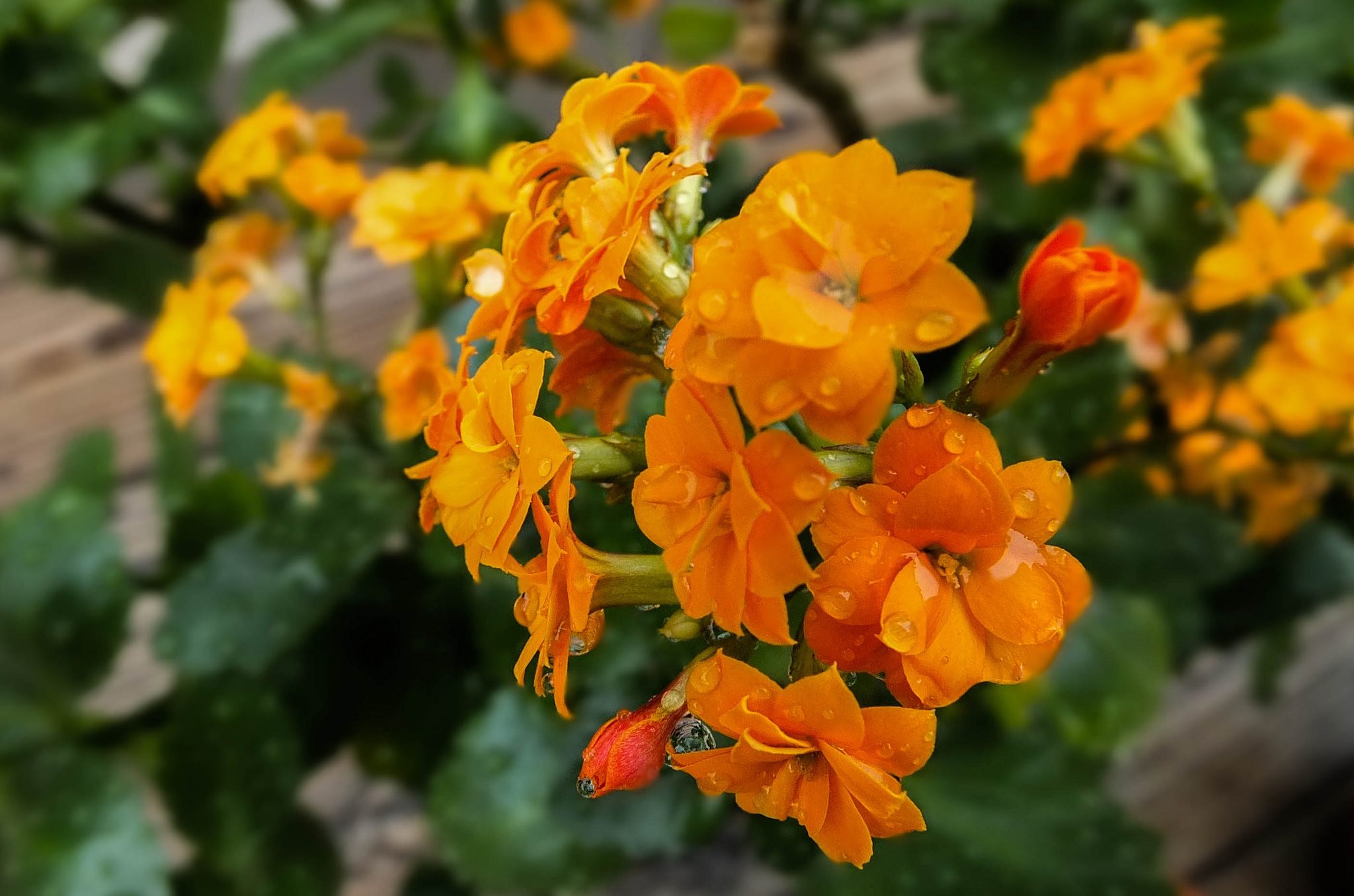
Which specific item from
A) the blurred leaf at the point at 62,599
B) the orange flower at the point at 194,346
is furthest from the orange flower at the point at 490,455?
the blurred leaf at the point at 62,599

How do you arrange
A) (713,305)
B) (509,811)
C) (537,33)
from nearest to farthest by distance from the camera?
(713,305) < (509,811) < (537,33)

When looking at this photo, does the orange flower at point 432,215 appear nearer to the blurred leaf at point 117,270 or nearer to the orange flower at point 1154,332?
the orange flower at point 1154,332

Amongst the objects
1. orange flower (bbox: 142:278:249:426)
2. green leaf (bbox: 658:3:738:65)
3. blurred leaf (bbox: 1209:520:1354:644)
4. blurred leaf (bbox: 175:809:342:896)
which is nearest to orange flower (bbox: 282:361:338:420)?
orange flower (bbox: 142:278:249:426)

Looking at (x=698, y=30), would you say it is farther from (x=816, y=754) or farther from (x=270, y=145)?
(x=816, y=754)

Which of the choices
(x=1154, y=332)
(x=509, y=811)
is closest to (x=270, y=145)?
(x=509, y=811)

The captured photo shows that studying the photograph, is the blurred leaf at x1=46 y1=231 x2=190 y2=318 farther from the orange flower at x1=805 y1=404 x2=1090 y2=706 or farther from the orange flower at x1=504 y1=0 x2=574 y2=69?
the orange flower at x1=805 y1=404 x2=1090 y2=706
